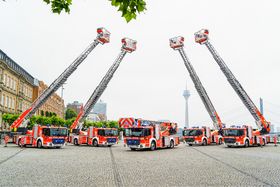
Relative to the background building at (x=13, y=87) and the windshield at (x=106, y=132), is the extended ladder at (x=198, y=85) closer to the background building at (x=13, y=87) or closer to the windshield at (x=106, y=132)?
the windshield at (x=106, y=132)

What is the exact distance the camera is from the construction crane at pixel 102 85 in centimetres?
3572

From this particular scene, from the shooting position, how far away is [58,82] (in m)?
34.4

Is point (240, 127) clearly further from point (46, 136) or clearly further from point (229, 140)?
point (46, 136)

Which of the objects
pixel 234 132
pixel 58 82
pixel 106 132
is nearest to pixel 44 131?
pixel 106 132

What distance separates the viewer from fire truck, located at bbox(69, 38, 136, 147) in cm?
3256

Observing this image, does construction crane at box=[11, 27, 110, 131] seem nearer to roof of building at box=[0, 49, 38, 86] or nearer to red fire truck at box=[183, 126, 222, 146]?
red fire truck at box=[183, 126, 222, 146]

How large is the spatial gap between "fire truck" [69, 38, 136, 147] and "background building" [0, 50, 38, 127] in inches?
730

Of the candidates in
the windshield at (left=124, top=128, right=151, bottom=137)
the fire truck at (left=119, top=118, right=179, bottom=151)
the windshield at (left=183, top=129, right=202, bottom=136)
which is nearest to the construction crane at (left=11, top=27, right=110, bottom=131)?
the fire truck at (left=119, top=118, right=179, bottom=151)

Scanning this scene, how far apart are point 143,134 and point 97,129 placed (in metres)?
8.67

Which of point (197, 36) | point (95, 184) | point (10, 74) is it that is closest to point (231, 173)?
point (95, 184)

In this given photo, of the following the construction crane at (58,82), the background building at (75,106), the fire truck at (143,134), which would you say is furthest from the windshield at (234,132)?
the background building at (75,106)

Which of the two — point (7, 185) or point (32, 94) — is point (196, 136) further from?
point (32, 94)

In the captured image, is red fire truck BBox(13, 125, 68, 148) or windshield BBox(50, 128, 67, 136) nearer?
red fire truck BBox(13, 125, 68, 148)

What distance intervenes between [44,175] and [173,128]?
21.8 metres
